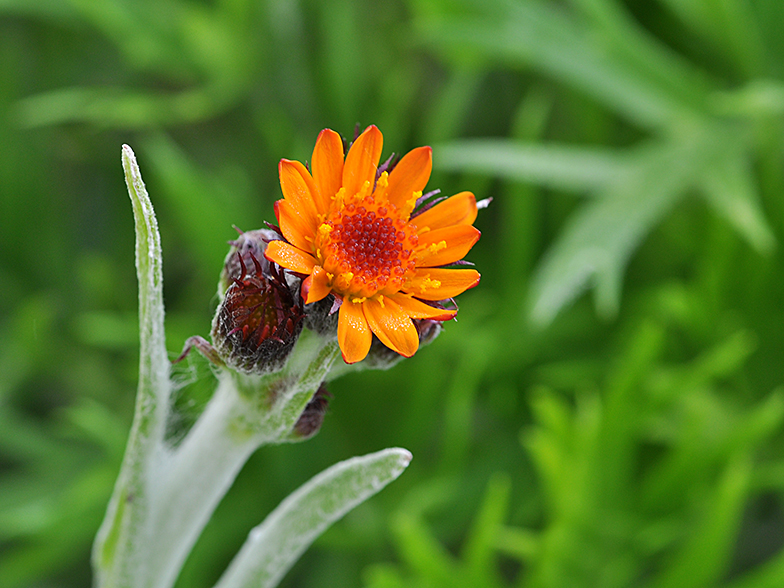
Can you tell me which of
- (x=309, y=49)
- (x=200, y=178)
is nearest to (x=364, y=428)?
(x=200, y=178)

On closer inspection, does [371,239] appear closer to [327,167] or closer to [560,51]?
[327,167]

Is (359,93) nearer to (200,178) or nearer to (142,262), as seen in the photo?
(200,178)

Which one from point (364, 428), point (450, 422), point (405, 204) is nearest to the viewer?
point (405, 204)

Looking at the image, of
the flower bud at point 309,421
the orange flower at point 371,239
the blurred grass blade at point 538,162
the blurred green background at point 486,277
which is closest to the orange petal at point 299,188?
the orange flower at point 371,239

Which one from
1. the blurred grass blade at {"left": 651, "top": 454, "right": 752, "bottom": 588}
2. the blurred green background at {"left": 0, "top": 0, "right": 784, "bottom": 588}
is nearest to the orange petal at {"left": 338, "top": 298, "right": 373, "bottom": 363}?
the blurred green background at {"left": 0, "top": 0, "right": 784, "bottom": 588}

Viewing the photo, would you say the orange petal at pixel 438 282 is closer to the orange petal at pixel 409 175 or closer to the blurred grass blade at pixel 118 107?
the orange petal at pixel 409 175

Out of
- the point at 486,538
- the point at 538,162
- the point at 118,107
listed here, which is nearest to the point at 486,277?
the point at 538,162
